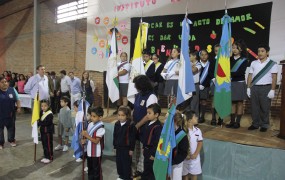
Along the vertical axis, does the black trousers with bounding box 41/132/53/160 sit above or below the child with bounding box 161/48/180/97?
below

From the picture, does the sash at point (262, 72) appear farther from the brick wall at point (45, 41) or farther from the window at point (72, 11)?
the window at point (72, 11)

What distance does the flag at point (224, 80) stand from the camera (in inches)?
146

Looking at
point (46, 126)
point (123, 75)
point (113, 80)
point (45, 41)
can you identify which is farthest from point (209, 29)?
point (45, 41)

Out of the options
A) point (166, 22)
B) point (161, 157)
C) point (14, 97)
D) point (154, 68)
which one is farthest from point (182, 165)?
point (166, 22)

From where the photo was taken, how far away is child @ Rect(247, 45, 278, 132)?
3.73 m

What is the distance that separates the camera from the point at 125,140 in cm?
331

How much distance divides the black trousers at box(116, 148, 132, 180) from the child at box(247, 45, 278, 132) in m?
2.04

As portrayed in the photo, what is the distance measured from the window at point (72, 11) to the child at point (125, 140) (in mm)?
6855

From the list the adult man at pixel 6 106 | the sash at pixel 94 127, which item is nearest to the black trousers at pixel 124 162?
the sash at pixel 94 127

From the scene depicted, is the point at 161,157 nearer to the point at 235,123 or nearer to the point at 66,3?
the point at 235,123

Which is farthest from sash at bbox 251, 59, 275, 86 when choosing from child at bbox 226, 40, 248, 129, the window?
the window

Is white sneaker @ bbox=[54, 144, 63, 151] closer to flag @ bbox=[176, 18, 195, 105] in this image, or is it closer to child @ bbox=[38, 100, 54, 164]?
child @ bbox=[38, 100, 54, 164]

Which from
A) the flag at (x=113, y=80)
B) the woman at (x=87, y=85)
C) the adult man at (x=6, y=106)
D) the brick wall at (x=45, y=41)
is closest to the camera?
the flag at (x=113, y=80)

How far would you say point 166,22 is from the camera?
6.53m
